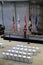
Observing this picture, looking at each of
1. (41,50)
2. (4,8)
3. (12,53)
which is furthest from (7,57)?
(4,8)

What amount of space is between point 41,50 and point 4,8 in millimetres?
3738

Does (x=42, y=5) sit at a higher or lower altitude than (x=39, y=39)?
higher

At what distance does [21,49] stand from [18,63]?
0.35 metres

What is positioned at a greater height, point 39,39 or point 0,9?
point 0,9

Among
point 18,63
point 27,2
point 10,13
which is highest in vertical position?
point 27,2

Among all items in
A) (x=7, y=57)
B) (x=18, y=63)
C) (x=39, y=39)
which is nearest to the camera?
(x=18, y=63)

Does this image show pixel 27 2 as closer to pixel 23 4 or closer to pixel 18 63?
pixel 23 4

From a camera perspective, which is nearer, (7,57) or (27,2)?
(7,57)

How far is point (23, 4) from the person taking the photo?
536cm

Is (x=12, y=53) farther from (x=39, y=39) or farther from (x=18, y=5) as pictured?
(x=18, y=5)

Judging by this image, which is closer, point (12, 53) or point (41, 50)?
point (12, 53)

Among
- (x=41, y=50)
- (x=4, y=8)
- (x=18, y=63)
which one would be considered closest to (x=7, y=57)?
(x=18, y=63)

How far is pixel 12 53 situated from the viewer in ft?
6.19

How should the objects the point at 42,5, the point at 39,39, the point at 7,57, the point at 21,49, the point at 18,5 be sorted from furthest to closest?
the point at 18,5 → the point at 42,5 → the point at 39,39 → the point at 21,49 → the point at 7,57
